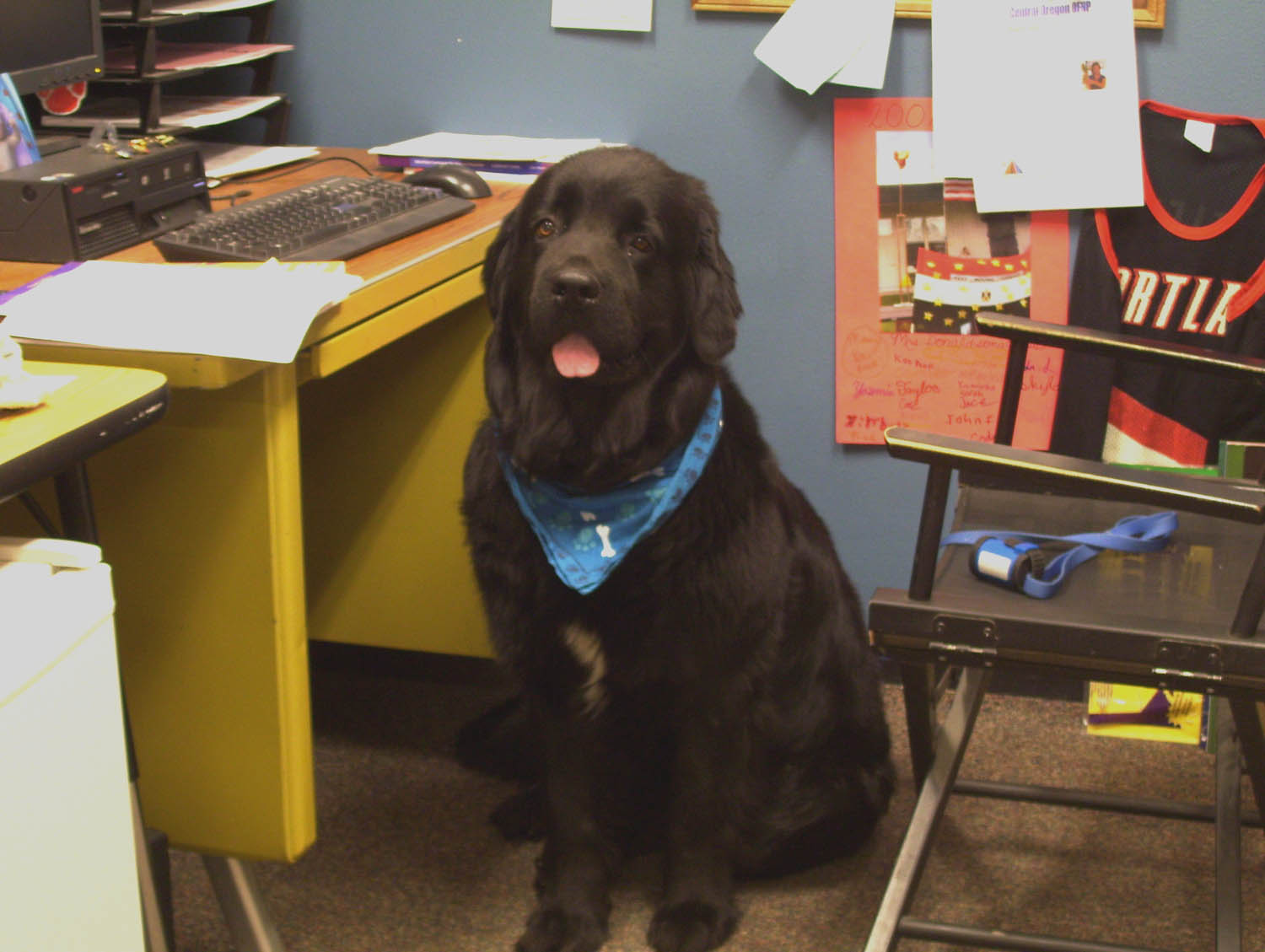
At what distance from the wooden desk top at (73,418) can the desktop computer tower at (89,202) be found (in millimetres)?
392

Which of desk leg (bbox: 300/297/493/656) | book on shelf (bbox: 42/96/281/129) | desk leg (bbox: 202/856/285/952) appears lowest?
desk leg (bbox: 202/856/285/952)

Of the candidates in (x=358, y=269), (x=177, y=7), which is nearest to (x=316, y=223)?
(x=358, y=269)

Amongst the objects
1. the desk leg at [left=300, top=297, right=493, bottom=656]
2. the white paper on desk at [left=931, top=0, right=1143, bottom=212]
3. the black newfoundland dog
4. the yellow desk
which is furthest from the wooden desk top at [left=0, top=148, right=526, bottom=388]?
the white paper on desk at [left=931, top=0, right=1143, bottom=212]

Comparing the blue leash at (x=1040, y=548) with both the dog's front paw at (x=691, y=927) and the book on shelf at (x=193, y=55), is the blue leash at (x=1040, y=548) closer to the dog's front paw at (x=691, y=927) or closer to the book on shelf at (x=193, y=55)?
the dog's front paw at (x=691, y=927)

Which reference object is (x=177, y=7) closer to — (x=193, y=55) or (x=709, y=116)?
(x=193, y=55)

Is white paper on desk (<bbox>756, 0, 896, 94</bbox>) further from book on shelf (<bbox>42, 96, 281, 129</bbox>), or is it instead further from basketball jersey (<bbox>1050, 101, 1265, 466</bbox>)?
book on shelf (<bbox>42, 96, 281, 129</bbox>)

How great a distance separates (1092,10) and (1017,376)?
2.23 feet

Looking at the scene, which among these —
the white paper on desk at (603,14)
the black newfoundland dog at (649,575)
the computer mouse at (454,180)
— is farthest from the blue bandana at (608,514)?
the white paper on desk at (603,14)

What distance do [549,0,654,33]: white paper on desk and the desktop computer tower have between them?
2.53 ft

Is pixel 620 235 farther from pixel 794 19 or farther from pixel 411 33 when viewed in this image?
pixel 411 33

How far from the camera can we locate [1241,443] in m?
2.04

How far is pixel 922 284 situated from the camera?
219cm

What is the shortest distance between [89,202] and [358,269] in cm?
31

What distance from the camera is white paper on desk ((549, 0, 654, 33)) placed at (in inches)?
85.5
